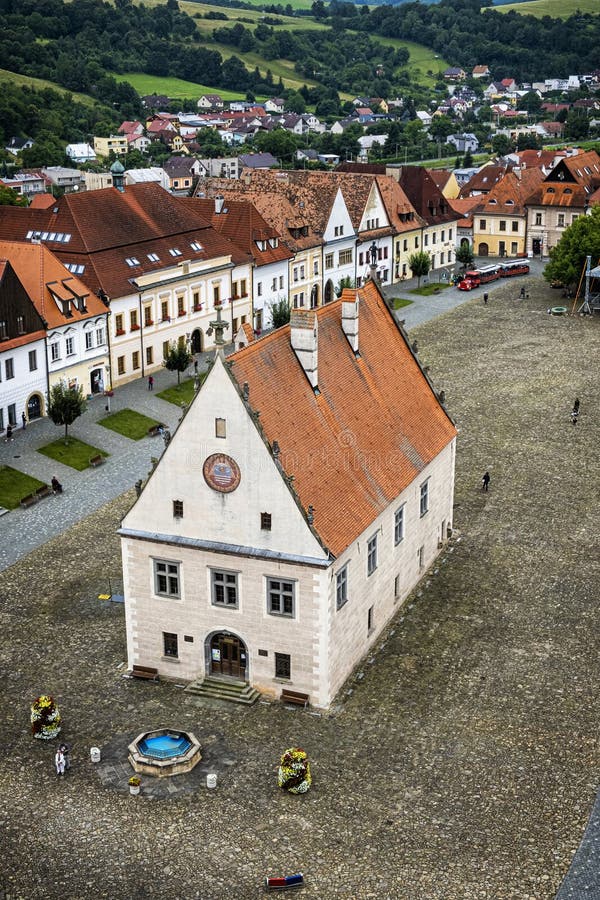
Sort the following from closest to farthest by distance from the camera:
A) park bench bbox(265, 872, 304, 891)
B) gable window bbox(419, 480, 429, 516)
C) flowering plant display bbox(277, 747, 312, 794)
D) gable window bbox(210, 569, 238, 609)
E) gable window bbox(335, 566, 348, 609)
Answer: park bench bbox(265, 872, 304, 891)
flowering plant display bbox(277, 747, 312, 794)
gable window bbox(335, 566, 348, 609)
gable window bbox(210, 569, 238, 609)
gable window bbox(419, 480, 429, 516)

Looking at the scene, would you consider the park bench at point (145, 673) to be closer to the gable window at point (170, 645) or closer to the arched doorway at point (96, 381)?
the gable window at point (170, 645)

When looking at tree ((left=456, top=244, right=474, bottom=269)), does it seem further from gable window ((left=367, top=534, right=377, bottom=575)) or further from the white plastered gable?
the white plastered gable

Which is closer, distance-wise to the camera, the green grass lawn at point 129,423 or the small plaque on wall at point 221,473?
the small plaque on wall at point 221,473

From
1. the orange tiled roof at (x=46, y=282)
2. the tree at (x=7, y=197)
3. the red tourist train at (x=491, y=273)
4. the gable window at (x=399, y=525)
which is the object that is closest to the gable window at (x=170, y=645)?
the gable window at (x=399, y=525)

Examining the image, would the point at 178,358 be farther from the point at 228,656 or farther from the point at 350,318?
the point at 228,656

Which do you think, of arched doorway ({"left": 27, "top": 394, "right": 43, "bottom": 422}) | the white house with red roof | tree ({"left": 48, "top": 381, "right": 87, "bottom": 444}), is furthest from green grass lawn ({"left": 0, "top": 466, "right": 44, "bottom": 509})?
the white house with red roof

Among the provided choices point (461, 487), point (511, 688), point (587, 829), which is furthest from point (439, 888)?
point (461, 487)
